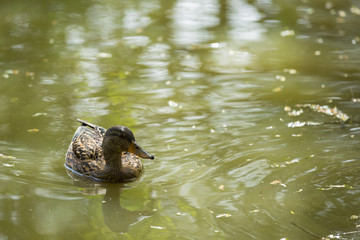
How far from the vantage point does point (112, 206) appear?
236 inches

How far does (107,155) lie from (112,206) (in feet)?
3.03

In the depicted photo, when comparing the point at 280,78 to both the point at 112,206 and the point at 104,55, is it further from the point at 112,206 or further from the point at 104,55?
the point at 112,206

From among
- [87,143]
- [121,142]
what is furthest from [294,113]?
[87,143]

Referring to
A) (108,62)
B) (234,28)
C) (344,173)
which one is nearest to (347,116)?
(344,173)

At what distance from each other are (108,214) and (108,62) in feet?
17.5

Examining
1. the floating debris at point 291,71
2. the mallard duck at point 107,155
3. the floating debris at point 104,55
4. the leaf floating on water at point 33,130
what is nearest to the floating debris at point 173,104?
the mallard duck at point 107,155

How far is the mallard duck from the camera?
6.60 m

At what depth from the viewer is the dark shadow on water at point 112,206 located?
5625 mm

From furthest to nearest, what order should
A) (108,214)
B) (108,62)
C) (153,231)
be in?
(108,62) → (108,214) → (153,231)

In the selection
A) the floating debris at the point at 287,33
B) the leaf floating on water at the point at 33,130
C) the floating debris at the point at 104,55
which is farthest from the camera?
the floating debris at the point at 287,33

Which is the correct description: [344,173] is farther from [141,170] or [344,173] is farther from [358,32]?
[358,32]

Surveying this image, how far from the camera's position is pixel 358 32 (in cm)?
1252

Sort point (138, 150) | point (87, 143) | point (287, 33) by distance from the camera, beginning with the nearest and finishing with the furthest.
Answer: point (138, 150) < point (87, 143) < point (287, 33)

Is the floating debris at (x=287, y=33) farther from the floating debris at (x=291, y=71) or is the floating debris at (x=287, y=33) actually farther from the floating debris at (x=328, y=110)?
the floating debris at (x=328, y=110)
